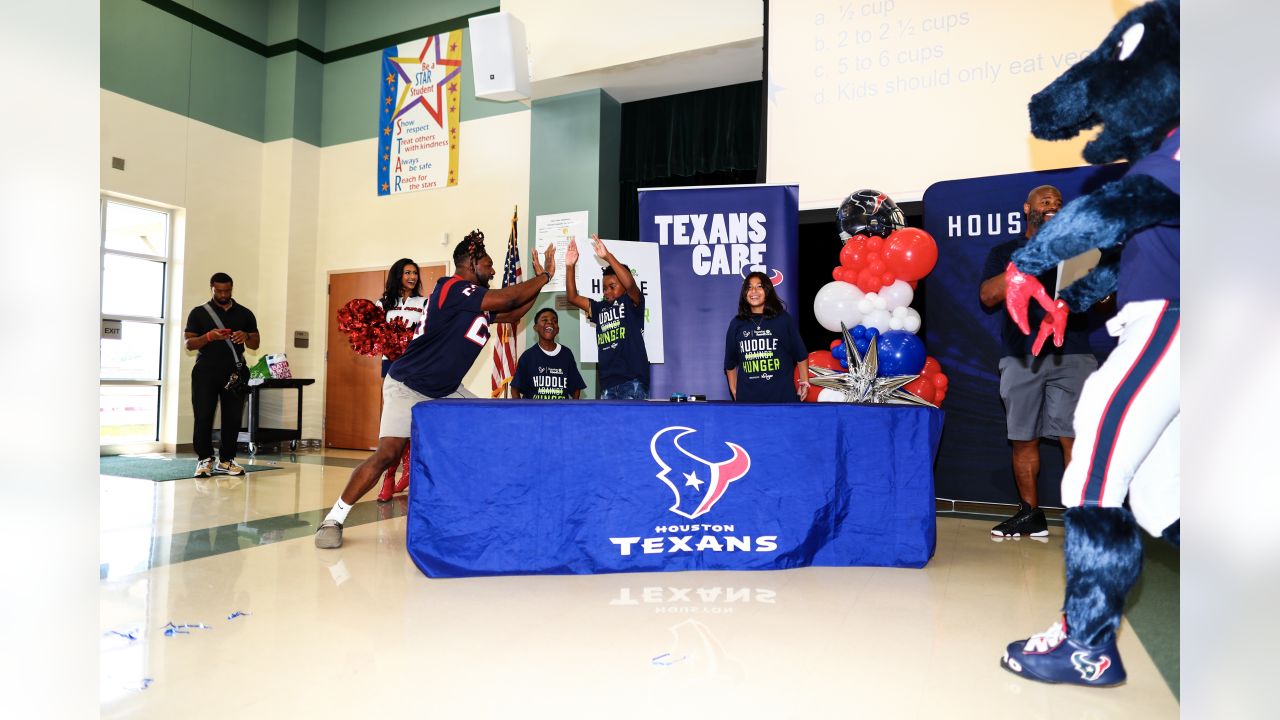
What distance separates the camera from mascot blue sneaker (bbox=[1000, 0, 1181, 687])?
1.58 metres

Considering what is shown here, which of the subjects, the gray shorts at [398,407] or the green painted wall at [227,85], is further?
the green painted wall at [227,85]

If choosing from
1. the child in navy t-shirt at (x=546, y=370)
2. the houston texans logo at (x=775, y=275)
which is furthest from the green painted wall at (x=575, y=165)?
the houston texans logo at (x=775, y=275)

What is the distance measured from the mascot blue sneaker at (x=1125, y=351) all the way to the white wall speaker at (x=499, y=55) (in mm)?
5299

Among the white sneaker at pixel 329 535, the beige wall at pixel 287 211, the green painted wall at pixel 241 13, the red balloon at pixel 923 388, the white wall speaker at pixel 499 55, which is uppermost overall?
the green painted wall at pixel 241 13

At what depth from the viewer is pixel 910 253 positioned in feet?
13.6

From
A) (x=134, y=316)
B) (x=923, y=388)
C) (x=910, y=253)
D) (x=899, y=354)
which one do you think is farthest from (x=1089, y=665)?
(x=134, y=316)

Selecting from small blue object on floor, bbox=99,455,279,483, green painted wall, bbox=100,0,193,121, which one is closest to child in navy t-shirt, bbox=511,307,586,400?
small blue object on floor, bbox=99,455,279,483

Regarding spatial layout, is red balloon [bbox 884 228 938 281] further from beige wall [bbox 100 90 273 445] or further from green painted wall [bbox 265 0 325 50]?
green painted wall [bbox 265 0 325 50]

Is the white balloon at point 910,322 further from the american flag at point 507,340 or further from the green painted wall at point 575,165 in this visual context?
the american flag at point 507,340

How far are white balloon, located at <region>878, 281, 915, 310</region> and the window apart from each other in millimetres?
7581

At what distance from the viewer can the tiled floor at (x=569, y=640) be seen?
1.66 meters
